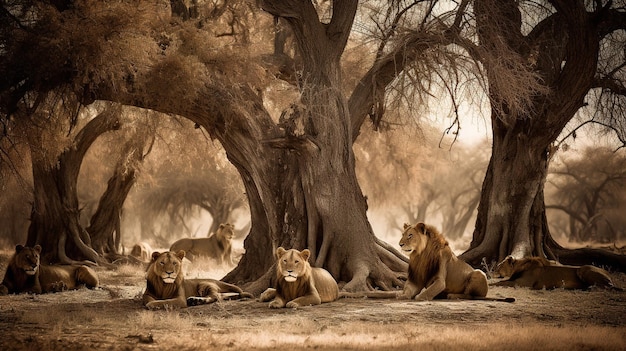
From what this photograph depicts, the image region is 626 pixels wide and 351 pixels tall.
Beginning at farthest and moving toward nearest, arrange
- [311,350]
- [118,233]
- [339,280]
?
[118,233] → [339,280] → [311,350]

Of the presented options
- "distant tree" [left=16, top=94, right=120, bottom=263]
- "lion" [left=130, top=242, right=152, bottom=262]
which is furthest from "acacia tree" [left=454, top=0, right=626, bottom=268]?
"lion" [left=130, top=242, right=152, bottom=262]

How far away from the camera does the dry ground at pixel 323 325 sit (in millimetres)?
7121

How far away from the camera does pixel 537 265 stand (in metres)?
13.2

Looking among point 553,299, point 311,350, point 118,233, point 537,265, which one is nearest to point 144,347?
point 311,350

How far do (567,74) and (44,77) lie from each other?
10599 mm

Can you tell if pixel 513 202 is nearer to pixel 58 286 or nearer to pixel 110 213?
pixel 58 286

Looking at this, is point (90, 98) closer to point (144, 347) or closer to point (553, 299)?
point (144, 347)

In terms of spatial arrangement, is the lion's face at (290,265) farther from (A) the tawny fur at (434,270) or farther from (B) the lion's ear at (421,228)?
(B) the lion's ear at (421,228)

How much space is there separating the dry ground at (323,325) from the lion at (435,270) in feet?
1.33

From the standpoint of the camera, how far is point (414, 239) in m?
11.0

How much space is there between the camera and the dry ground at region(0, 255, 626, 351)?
23.4ft

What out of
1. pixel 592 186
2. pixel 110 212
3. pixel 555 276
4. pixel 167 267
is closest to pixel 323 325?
pixel 167 267

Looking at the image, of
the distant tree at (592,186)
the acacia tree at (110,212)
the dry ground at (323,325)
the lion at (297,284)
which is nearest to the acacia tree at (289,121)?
the lion at (297,284)

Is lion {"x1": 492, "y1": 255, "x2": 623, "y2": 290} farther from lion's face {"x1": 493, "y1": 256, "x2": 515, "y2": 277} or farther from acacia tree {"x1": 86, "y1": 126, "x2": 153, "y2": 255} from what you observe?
acacia tree {"x1": 86, "y1": 126, "x2": 153, "y2": 255}
